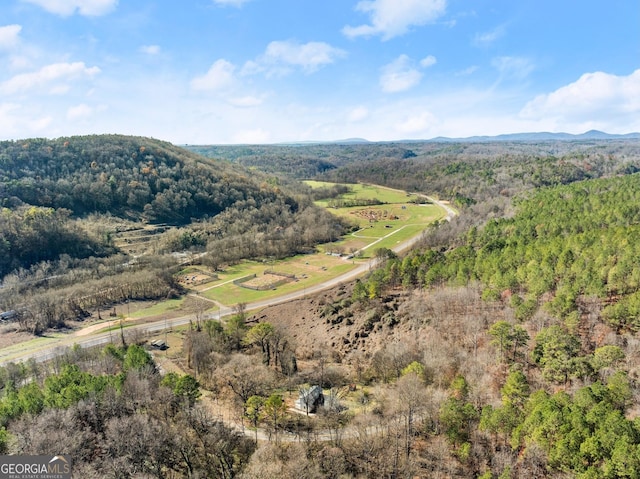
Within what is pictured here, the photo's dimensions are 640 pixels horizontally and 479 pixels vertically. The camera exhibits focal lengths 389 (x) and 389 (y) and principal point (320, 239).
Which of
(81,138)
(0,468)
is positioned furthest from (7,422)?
(81,138)

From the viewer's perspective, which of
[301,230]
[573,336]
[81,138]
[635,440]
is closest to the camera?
[635,440]

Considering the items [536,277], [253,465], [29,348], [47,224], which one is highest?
[47,224]

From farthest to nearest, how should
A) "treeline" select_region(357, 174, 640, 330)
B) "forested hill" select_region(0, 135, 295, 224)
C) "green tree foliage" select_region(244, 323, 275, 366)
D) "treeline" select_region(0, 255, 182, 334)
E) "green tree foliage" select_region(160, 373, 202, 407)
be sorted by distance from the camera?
"forested hill" select_region(0, 135, 295, 224), "treeline" select_region(0, 255, 182, 334), "green tree foliage" select_region(244, 323, 275, 366), "treeline" select_region(357, 174, 640, 330), "green tree foliage" select_region(160, 373, 202, 407)

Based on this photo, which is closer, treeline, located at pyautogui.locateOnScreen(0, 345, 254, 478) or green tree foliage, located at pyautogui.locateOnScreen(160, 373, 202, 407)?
treeline, located at pyautogui.locateOnScreen(0, 345, 254, 478)

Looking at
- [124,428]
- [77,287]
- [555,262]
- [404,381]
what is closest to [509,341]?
[404,381]

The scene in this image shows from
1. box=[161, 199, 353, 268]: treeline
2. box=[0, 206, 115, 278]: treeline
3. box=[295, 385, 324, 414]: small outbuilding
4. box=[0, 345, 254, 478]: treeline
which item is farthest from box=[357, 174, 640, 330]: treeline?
box=[0, 206, 115, 278]: treeline

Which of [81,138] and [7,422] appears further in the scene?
[81,138]

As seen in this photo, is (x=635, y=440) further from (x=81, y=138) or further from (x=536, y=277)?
(x=81, y=138)

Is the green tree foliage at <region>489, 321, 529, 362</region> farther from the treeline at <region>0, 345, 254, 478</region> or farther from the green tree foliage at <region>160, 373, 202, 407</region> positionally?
the green tree foliage at <region>160, 373, 202, 407</region>
